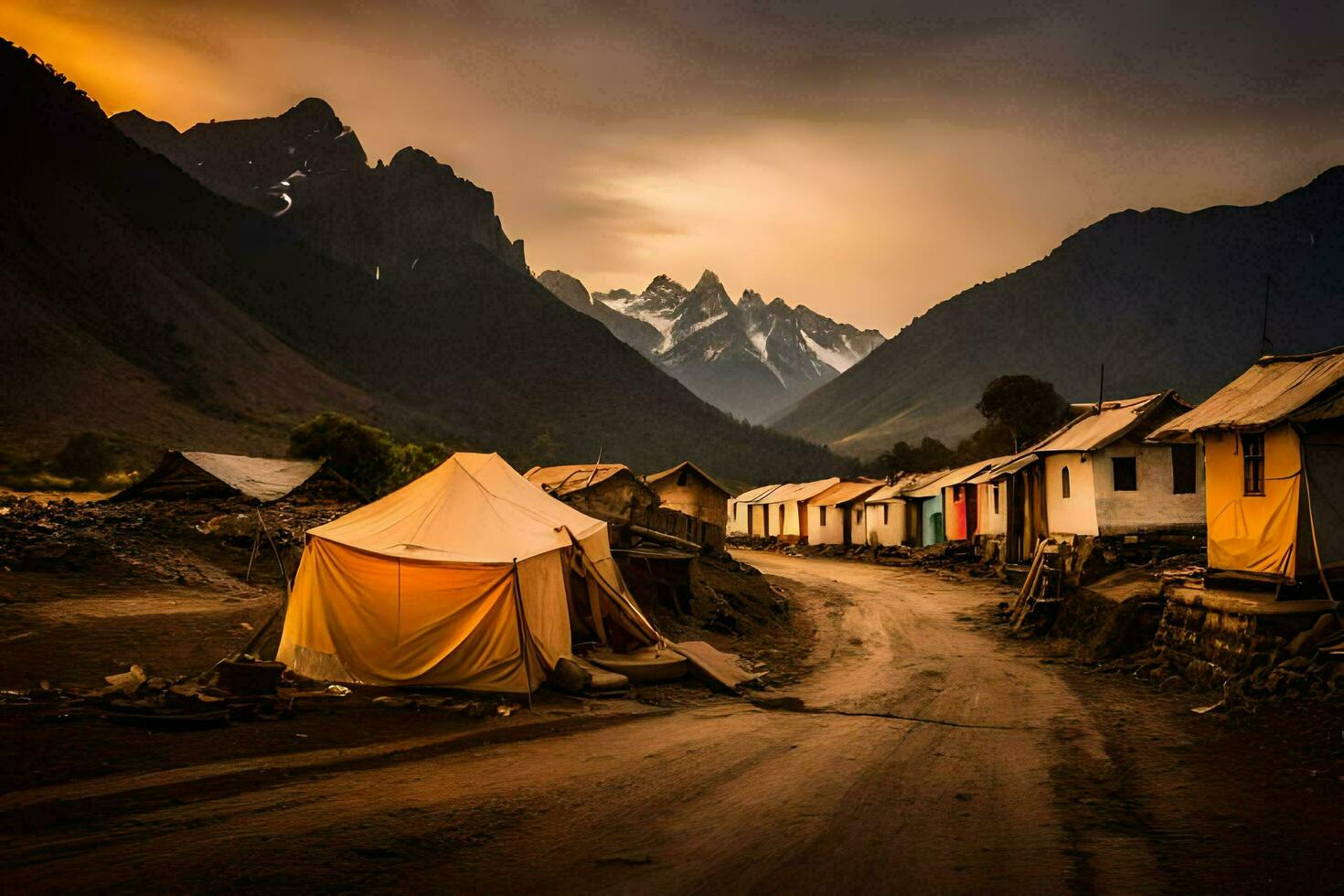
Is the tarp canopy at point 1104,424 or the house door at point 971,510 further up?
the tarp canopy at point 1104,424

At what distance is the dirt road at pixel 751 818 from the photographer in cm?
589

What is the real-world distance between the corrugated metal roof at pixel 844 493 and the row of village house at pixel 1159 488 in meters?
0.13

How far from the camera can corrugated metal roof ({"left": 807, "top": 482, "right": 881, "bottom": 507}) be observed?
5463 cm

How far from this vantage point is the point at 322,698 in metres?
12.0

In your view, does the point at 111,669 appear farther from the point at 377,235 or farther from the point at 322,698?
the point at 377,235

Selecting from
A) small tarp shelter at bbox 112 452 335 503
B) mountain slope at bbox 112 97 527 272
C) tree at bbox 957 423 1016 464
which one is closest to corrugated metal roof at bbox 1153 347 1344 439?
small tarp shelter at bbox 112 452 335 503

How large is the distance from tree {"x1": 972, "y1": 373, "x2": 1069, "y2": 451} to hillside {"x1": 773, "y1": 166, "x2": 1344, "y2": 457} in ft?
210

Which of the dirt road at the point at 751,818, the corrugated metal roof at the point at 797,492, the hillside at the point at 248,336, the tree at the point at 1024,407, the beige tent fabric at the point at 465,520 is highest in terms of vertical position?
the hillside at the point at 248,336

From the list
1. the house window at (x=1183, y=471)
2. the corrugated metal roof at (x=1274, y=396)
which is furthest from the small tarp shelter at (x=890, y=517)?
the corrugated metal roof at (x=1274, y=396)

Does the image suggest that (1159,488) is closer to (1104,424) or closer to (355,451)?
(1104,424)

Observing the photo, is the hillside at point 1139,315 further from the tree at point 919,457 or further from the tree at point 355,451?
the tree at point 355,451

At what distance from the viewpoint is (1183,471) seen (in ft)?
96.7

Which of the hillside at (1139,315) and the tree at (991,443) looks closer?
the tree at (991,443)

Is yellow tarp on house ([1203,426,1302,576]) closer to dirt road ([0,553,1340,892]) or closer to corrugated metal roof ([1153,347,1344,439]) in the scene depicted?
corrugated metal roof ([1153,347,1344,439])
